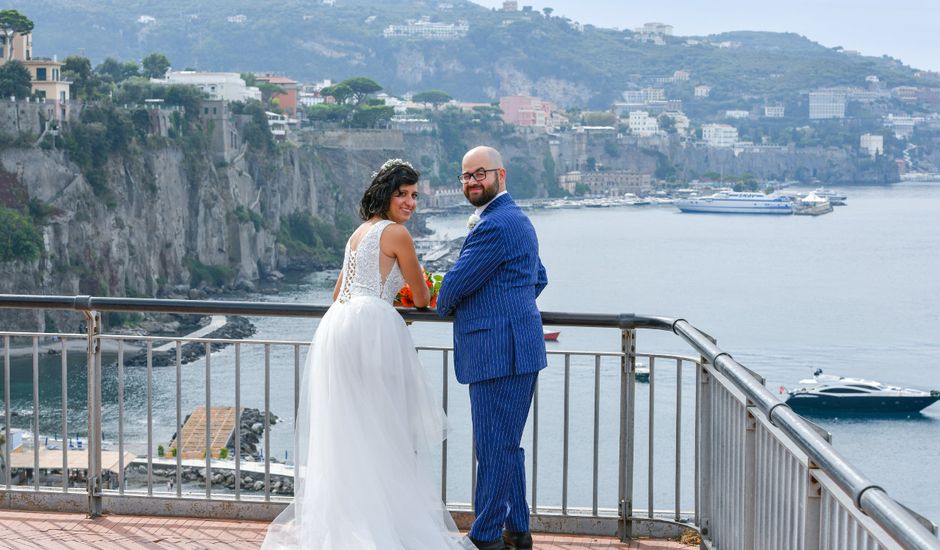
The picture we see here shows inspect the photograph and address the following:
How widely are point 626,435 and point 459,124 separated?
363ft

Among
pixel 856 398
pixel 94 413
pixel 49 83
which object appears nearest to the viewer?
pixel 94 413

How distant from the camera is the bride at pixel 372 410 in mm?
3123

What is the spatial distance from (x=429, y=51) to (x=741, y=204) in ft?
237

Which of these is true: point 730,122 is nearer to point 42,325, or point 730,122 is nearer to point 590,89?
point 590,89

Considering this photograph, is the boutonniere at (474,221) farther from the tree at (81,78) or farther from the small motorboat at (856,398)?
the tree at (81,78)

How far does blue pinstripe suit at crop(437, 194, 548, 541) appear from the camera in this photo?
307 cm

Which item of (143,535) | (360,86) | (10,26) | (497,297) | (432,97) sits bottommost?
(143,535)

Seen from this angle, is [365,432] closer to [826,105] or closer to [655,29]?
[826,105]

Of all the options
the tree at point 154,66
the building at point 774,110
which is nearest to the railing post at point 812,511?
the tree at point 154,66

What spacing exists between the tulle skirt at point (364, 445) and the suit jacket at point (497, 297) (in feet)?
0.62

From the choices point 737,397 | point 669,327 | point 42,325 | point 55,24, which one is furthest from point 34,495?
point 55,24

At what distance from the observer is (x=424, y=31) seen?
166m

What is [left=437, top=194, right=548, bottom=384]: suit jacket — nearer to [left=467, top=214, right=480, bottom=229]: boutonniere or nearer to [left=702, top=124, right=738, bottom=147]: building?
[left=467, top=214, right=480, bottom=229]: boutonniere

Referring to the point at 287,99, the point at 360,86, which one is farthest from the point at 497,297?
the point at 360,86
